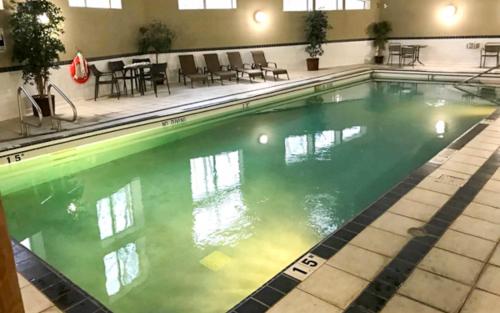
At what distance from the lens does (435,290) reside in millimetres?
2322

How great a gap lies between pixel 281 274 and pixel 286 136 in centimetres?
410

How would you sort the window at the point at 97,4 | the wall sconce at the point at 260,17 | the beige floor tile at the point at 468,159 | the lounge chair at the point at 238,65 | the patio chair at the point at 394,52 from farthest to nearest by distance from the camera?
the patio chair at the point at 394,52 → the wall sconce at the point at 260,17 → the lounge chair at the point at 238,65 → the window at the point at 97,4 → the beige floor tile at the point at 468,159

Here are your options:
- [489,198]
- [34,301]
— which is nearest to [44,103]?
[34,301]

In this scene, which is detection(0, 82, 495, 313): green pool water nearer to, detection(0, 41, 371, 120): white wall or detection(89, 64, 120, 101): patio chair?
detection(0, 41, 371, 120): white wall

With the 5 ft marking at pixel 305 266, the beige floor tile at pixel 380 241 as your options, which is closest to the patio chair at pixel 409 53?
the beige floor tile at pixel 380 241

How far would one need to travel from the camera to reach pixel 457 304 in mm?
2197

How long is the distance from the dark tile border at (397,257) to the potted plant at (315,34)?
871 cm

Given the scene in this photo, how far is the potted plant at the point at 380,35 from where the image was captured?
13602mm

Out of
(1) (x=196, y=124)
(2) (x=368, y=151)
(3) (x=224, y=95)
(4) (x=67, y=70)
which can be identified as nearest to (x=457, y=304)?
(2) (x=368, y=151)

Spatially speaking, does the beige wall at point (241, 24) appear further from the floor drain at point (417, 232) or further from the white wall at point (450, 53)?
the floor drain at point (417, 232)

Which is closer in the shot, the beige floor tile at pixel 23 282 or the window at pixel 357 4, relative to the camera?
the beige floor tile at pixel 23 282

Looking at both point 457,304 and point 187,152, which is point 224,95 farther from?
point 457,304

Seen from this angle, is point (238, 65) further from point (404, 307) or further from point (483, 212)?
point (404, 307)

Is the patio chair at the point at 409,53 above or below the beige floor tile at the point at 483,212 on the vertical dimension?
above
